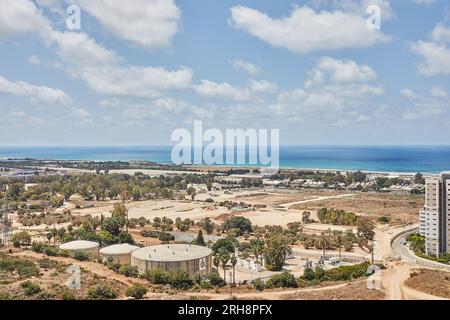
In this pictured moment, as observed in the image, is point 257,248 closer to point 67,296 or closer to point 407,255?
point 407,255

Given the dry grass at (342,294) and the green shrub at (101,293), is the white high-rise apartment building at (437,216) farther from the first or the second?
the green shrub at (101,293)

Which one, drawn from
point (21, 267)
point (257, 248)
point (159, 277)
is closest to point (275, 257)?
point (257, 248)

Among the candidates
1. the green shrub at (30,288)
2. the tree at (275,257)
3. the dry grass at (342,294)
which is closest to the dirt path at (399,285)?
the dry grass at (342,294)

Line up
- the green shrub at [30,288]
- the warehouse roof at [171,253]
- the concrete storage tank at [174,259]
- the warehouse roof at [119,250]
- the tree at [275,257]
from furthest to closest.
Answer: the warehouse roof at [119,250], the tree at [275,257], the warehouse roof at [171,253], the concrete storage tank at [174,259], the green shrub at [30,288]

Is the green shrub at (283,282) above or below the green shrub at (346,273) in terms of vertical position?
above
